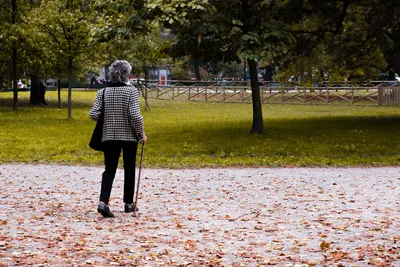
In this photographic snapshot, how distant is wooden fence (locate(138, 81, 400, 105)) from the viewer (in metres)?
42.9

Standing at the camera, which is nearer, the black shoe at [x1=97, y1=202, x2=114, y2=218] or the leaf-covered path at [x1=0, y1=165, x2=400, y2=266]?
the leaf-covered path at [x1=0, y1=165, x2=400, y2=266]

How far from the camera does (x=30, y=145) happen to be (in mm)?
19188

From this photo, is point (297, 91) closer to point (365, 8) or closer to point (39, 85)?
point (39, 85)

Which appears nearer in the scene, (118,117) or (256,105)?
(118,117)

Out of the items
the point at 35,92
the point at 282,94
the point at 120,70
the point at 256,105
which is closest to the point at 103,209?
the point at 120,70

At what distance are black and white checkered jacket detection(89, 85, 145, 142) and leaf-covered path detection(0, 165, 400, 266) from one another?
104cm

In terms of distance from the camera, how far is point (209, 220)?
928 cm


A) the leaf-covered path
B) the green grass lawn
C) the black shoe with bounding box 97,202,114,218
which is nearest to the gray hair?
the black shoe with bounding box 97,202,114,218

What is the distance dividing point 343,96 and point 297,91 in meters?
3.15

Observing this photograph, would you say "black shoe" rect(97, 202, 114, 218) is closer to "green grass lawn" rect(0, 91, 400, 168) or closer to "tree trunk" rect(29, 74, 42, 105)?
"green grass lawn" rect(0, 91, 400, 168)

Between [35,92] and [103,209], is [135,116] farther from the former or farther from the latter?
[35,92]

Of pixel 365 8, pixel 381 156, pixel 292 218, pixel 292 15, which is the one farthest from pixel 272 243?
pixel 365 8

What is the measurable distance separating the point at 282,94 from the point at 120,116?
127ft

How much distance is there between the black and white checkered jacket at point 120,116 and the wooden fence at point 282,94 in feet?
95.7
